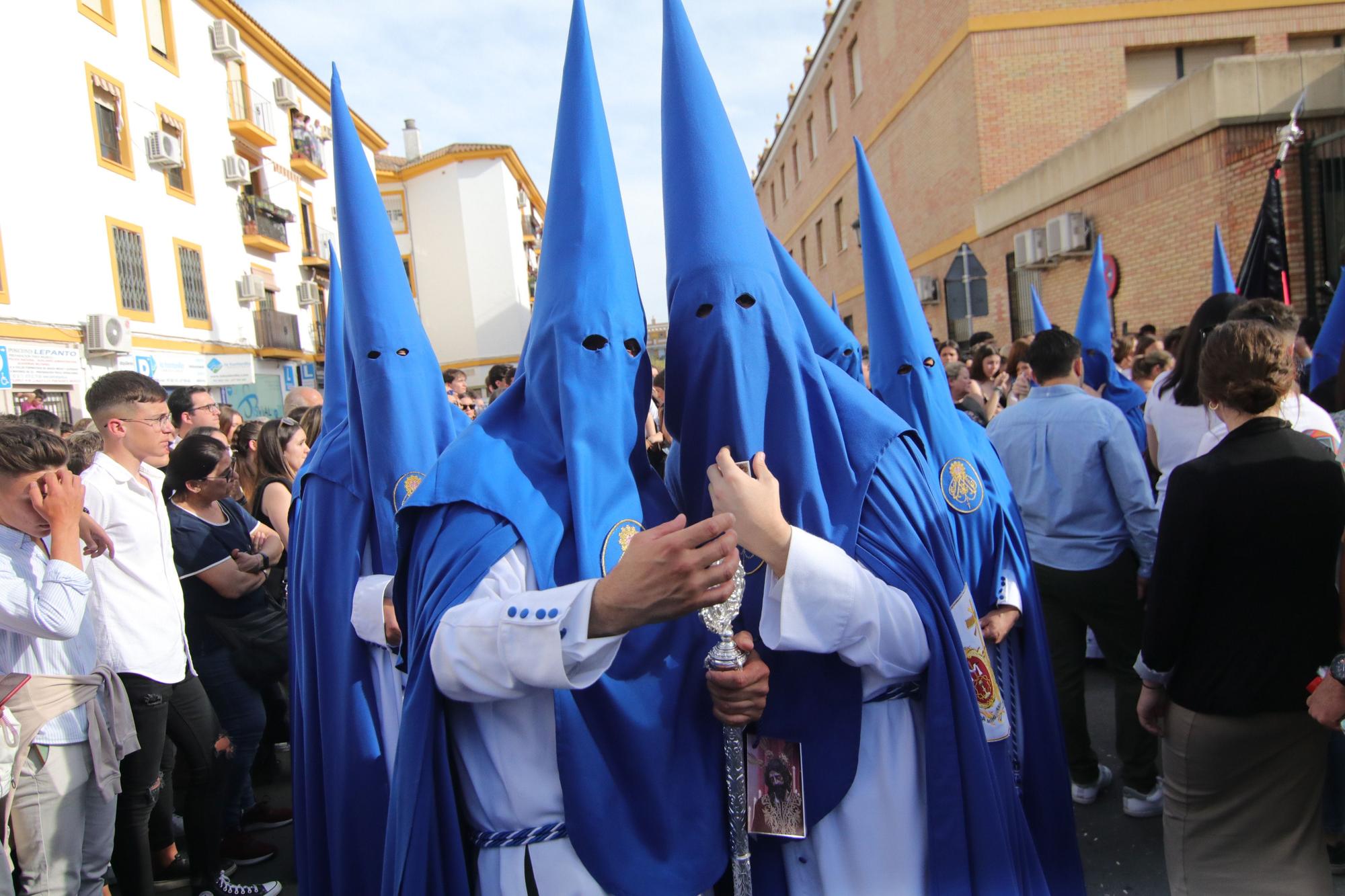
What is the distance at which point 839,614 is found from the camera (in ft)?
5.97

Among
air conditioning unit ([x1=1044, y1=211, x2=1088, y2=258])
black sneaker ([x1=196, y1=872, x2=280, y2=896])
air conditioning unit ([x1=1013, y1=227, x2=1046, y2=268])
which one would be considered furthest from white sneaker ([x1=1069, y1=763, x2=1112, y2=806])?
air conditioning unit ([x1=1013, y1=227, x2=1046, y2=268])

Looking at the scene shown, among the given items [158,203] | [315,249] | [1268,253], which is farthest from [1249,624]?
[315,249]

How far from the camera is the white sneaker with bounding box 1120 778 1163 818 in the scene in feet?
13.0

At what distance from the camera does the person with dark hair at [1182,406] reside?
395 centimetres

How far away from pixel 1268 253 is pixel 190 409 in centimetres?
966

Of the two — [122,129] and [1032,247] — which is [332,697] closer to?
[1032,247]

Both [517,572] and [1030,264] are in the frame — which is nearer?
[517,572]

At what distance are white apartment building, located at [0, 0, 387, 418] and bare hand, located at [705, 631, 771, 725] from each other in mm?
10992

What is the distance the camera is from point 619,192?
2137 millimetres

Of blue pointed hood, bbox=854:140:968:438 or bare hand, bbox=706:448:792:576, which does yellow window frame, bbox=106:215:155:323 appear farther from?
bare hand, bbox=706:448:792:576

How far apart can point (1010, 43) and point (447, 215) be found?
2811 centimetres

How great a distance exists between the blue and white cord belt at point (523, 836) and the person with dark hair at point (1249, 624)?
182 centimetres

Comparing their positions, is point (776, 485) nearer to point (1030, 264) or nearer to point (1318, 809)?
point (1318, 809)

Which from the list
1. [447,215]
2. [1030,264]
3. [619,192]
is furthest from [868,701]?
[447,215]
